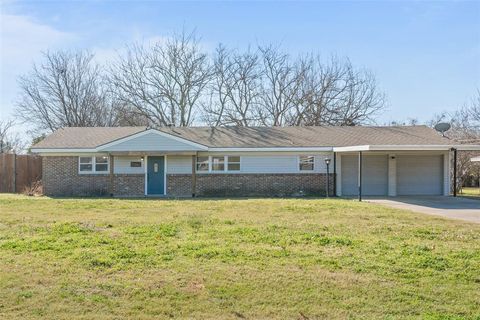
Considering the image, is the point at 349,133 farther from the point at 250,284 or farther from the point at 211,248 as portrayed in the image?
the point at 250,284

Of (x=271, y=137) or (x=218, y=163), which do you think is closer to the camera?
(x=218, y=163)

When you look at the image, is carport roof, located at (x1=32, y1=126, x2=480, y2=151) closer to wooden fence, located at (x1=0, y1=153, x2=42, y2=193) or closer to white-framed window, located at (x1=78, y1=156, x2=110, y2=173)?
white-framed window, located at (x1=78, y1=156, x2=110, y2=173)

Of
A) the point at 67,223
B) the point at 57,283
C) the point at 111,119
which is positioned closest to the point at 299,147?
the point at 67,223

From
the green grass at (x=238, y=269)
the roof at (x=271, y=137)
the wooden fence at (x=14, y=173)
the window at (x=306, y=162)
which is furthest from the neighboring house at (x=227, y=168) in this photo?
the green grass at (x=238, y=269)

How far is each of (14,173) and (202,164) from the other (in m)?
10.2

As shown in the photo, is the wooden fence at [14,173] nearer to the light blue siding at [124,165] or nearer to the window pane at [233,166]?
the light blue siding at [124,165]

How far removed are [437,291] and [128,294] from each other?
3755 mm

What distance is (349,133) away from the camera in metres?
23.4

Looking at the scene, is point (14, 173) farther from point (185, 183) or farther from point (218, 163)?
point (218, 163)

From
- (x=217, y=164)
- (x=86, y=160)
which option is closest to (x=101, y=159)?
(x=86, y=160)

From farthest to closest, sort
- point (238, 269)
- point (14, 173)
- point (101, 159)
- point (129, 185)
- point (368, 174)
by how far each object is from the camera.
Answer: point (14, 173)
point (368, 174)
point (101, 159)
point (129, 185)
point (238, 269)

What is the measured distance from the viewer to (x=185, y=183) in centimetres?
2072

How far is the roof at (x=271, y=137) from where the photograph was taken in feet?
69.4

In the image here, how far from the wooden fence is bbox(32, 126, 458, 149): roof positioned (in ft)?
7.87
